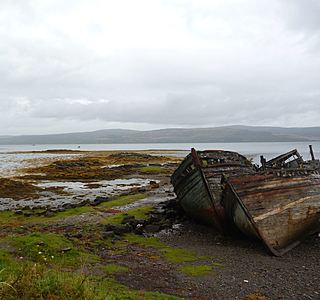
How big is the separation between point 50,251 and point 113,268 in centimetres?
207

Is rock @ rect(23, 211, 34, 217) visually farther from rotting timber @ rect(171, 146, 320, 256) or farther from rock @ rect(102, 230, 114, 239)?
rotting timber @ rect(171, 146, 320, 256)

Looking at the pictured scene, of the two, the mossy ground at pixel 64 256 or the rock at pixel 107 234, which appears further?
the rock at pixel 107 234

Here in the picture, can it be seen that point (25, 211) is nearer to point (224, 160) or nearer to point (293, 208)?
point (224, 160)

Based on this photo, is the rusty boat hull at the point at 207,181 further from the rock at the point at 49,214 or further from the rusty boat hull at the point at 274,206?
the rock at the point at 49,214

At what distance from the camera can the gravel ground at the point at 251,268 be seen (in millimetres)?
9164

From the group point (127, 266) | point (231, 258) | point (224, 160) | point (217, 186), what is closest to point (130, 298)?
point (127, 266)

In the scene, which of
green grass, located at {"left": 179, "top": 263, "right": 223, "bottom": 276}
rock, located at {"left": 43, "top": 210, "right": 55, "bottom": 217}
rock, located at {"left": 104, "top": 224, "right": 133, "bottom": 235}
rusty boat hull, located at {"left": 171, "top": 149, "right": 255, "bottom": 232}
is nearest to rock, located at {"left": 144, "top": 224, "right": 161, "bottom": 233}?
rock, located at {"left": 104, "top": 224, "right": 133, "bottom": 235}

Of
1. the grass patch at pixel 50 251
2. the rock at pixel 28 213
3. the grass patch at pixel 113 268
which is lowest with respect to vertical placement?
the rock at pixel 28 213

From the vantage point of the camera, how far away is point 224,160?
55.3 ft

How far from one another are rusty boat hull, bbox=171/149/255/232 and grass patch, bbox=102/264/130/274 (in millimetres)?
5680

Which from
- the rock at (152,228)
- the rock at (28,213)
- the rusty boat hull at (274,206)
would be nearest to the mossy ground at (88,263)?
the rock at (152,228)

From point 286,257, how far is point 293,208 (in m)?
1.88

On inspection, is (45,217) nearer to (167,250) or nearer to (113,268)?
(167,250)

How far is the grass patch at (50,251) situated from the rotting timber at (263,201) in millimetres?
5476
